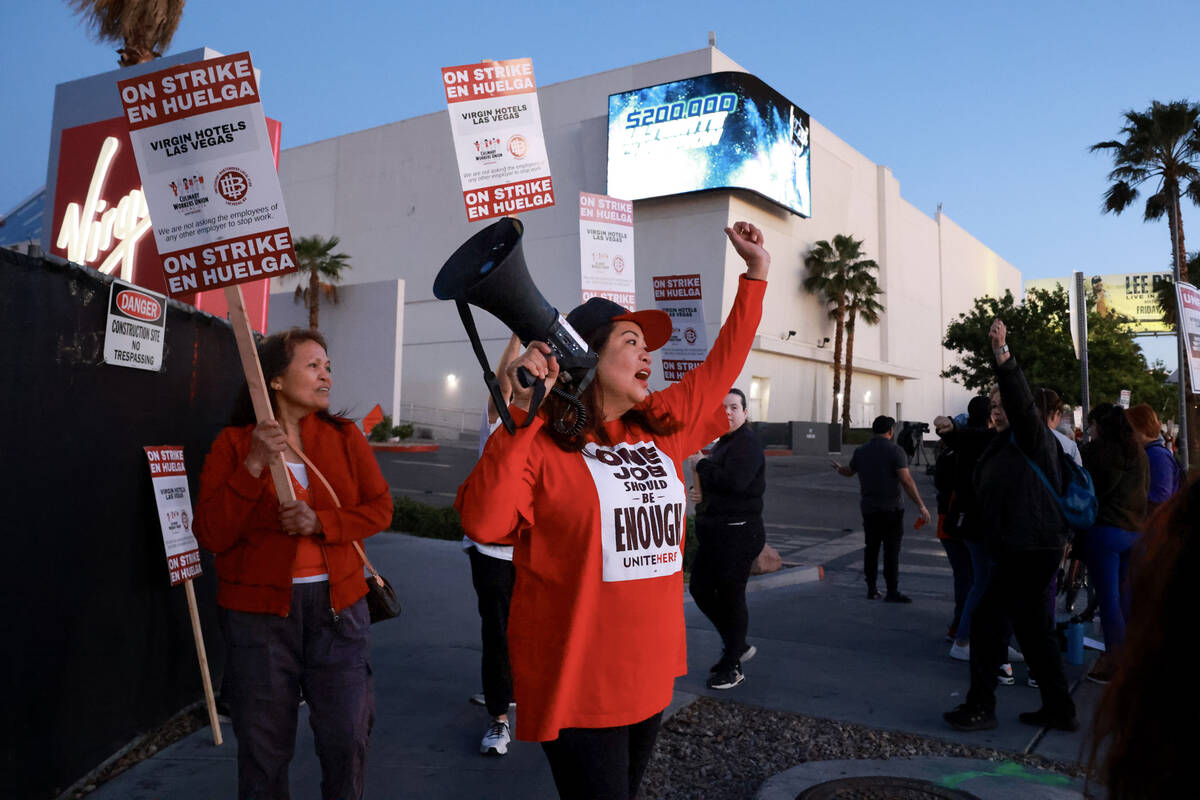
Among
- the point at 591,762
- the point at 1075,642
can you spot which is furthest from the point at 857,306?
the point at 591,762

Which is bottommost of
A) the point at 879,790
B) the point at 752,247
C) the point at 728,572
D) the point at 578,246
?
the point at 879,790

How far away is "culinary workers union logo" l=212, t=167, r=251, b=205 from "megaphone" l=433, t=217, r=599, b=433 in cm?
188

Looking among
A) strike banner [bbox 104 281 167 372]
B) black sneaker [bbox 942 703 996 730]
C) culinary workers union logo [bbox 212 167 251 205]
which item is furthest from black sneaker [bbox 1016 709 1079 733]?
strike banner [bbox 104 281 167 372]

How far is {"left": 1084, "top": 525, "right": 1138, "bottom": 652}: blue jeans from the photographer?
560 cm

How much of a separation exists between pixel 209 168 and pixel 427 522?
891 cm

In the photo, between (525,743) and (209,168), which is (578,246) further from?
(209,168)

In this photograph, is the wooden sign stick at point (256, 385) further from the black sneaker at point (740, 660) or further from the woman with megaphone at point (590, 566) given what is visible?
the black sneaker at point (740, 660)

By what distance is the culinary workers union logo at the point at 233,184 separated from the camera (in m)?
3.49

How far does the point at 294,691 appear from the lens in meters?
2.88

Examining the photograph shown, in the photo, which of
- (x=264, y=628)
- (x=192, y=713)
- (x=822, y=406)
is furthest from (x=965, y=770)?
(x=822, y=406)

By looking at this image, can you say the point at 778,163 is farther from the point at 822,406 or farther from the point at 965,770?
the point at 965,770

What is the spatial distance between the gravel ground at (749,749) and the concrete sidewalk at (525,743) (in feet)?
0.50

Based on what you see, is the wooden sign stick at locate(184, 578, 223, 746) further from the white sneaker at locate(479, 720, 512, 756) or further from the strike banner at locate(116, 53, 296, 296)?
the strike banner at locate(116, 53, 296, 296)

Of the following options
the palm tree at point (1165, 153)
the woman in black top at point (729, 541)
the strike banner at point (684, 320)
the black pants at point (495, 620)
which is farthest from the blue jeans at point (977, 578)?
the palm tree at point (1165, 153)
